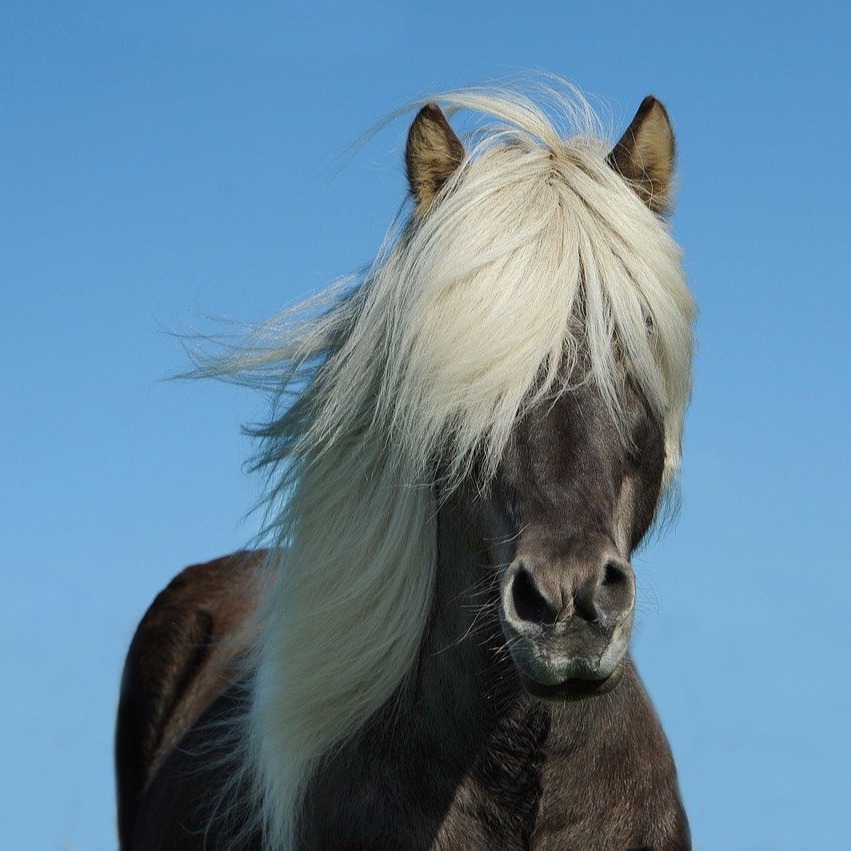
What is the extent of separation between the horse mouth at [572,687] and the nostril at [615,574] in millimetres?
→ 212

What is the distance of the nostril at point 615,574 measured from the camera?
3.18 meters

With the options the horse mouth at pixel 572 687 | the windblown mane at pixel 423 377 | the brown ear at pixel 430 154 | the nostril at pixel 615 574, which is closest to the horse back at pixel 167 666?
the windblown mane at pixel 423 377

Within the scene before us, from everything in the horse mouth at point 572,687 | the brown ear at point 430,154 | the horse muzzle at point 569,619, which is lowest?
the horse mouth at point 572,687

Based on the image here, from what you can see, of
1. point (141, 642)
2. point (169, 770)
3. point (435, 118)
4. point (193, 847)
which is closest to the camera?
point (435, 118)

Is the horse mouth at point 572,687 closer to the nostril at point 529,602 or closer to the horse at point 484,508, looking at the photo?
the horse at point 484,508

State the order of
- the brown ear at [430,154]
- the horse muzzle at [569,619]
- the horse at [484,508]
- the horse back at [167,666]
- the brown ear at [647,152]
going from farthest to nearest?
the horse back at [167,666] → the brown ear at [647,152] → the brown ear at [430,154] → the horse at [484,508] → the horse muzzle at [569,619]

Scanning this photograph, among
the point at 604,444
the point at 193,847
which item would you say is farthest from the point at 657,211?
the point at 193,847

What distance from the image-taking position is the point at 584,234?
12.4ft

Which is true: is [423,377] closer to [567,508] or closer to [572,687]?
[567,508]

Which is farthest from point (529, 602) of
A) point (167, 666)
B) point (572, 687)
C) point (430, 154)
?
point (167, 666)

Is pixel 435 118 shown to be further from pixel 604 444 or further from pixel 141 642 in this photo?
pixel 141 642

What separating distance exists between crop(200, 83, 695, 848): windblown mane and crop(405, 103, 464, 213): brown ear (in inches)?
2.5

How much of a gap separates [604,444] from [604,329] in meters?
0.35

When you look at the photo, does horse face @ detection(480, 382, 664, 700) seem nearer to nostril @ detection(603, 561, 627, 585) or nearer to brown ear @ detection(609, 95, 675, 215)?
nostril @ detection(603, 561, 627, 585)
